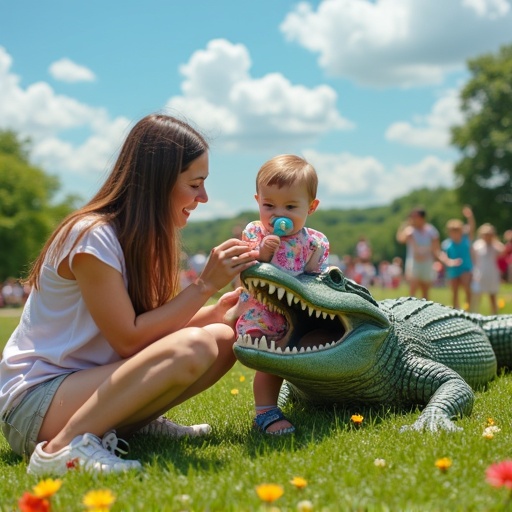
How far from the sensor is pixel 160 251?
3436 millimetres

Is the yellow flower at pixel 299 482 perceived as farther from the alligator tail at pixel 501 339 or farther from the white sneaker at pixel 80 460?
the alligator tail at pixel 501 339

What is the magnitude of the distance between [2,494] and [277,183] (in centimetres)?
201

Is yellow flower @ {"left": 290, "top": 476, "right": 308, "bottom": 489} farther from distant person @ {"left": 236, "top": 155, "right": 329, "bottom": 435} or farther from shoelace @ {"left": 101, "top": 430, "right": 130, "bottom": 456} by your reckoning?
distant person @ {"left": 236, "top": 155, "right": 329, "bottom": 435}

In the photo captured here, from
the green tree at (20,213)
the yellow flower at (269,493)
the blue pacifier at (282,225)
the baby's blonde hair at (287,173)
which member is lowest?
the yellow flower at (269,493)

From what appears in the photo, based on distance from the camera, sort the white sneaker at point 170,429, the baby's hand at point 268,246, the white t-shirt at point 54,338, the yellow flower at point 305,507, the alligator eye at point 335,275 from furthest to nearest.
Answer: the alligator eye at point 335,275 < the white sneaker at point 170,429 < the baby's hand at point 268,246 < the white t-shirt at point 54,338 < the yellow flower at point 305,507

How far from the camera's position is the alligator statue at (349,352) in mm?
3488

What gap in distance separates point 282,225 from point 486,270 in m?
9.97

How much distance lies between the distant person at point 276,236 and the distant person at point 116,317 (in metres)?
0.35

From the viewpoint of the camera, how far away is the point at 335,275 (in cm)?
385

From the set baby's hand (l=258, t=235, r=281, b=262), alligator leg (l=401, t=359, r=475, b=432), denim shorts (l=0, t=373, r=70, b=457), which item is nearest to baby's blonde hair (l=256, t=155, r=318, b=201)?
baby's hand (l=258, t=235, r=281, b=262)

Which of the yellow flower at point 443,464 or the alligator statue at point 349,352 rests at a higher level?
the alligator statue at point 349,352

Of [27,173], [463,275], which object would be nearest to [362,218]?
[27,173]

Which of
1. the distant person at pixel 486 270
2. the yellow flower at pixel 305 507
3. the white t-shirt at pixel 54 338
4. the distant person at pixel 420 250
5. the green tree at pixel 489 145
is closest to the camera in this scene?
the yellow flower at pixel 305 507

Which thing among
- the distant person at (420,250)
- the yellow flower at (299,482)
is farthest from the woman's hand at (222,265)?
the distant person at (420,250)
